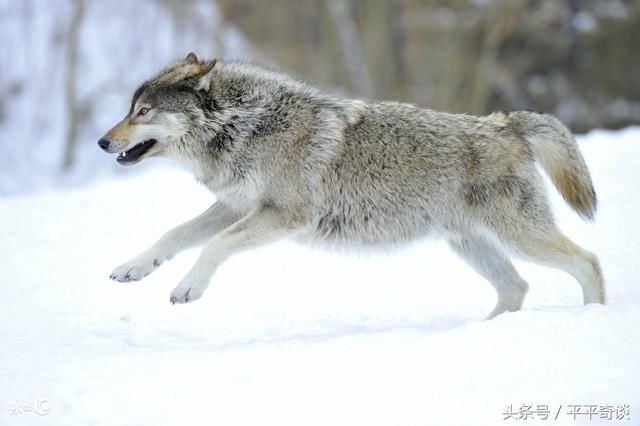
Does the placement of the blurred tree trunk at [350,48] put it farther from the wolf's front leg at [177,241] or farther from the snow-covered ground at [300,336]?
the wolf's front leg at [177,241]

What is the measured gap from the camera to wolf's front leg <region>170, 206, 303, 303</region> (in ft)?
16.0

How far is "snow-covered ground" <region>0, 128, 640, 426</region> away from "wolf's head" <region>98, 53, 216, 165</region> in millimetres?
1143

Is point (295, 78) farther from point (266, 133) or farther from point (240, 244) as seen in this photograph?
point (240, 244)

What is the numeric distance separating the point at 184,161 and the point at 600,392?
293cm

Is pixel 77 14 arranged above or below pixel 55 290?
above

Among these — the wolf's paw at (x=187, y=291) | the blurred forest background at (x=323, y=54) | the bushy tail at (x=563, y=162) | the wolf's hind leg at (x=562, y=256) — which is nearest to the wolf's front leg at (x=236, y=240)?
the wolf's paw at (x=187, y=291)

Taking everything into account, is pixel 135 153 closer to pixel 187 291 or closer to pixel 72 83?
pixel 187 291

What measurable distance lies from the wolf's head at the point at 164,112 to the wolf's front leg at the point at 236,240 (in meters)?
0.74

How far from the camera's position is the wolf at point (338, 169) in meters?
5.14

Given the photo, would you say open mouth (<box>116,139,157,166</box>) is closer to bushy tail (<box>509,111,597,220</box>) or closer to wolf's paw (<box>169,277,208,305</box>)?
wolf's paw (<box>169,277,208,305</box>)

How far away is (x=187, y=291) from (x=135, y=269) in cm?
40

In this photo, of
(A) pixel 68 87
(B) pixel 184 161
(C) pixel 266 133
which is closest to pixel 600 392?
(C) pixel 266 133

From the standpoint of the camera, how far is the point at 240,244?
16.2ft

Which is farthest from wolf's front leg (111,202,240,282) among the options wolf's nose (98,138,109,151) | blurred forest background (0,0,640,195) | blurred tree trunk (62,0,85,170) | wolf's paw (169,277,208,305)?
blurred tree trunk (62,0,85,170)
